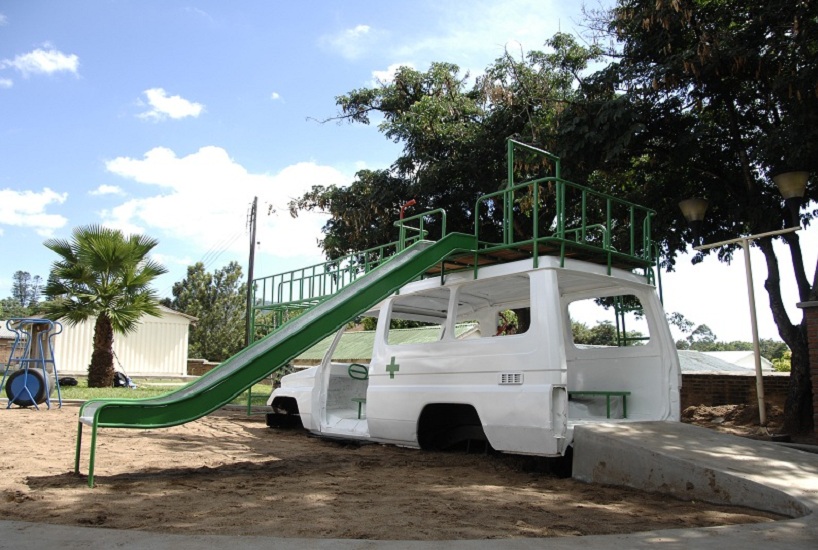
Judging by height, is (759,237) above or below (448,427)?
above

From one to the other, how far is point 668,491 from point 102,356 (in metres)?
18.3

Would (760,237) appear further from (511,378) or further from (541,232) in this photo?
(541,232)

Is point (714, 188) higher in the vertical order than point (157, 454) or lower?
higher

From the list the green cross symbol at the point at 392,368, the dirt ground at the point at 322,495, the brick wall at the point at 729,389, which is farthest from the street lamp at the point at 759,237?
the green cross symbol at the point at 392,368

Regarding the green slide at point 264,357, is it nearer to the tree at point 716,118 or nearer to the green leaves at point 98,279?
the tree at point 716,118

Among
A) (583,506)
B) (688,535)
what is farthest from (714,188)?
(688,535)

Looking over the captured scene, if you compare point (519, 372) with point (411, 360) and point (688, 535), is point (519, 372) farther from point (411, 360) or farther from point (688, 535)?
point (688, 535)

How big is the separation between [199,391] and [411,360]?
242 centimetres

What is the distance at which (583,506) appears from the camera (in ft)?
15.8

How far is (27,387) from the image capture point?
13.4 meters

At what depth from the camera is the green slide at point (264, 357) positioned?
18.1 ft

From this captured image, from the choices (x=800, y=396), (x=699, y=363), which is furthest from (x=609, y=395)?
(x=699, y=363)

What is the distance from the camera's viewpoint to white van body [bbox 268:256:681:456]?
19.7 feet

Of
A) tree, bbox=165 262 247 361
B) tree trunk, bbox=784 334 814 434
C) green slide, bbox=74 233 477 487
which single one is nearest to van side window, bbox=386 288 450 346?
green slide, bbox=74 233 477 487
